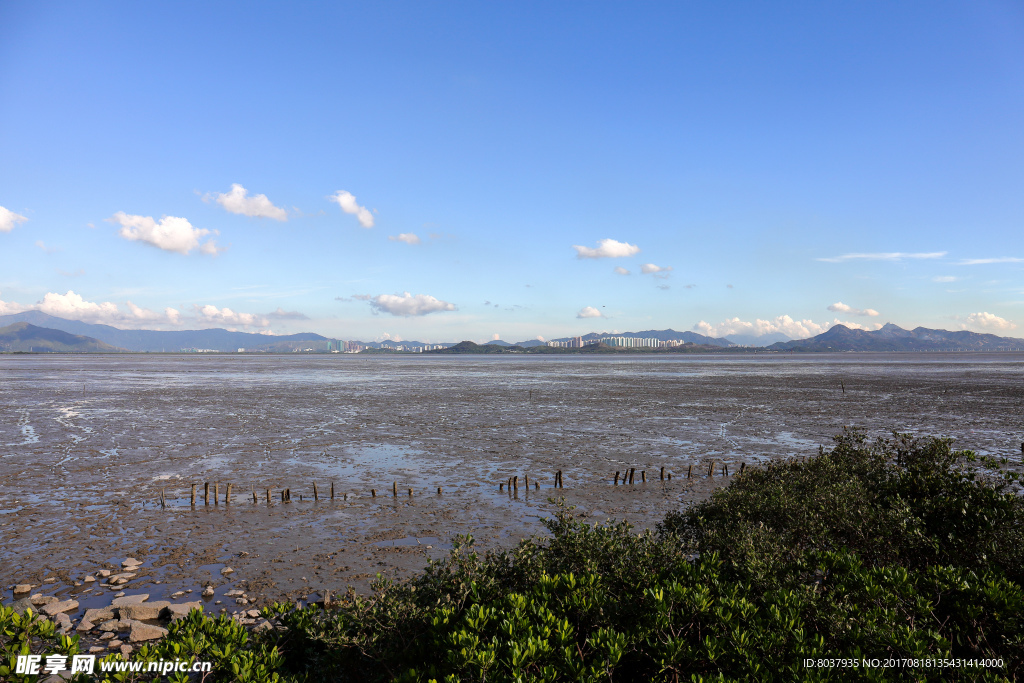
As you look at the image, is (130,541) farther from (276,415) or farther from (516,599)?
(276,415)

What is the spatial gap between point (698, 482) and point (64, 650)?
83.5 ft

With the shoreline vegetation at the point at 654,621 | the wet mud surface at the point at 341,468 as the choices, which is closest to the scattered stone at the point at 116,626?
the wet mud surface at the point at 341,468

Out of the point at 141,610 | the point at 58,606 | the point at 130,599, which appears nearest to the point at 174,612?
the point at 141,610

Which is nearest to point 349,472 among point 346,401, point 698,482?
point 698,482

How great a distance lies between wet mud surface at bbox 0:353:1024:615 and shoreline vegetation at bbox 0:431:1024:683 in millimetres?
7513

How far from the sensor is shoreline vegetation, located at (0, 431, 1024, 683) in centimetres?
668

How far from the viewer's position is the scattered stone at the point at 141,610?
42.5ft

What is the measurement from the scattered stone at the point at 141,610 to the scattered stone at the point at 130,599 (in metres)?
0.72

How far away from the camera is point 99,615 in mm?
12875

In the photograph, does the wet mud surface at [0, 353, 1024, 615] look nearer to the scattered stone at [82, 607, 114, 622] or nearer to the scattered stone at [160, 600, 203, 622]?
the scattered stone at [160, 600, 203, 622]

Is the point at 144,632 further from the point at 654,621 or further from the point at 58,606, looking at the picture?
the point at 654,621

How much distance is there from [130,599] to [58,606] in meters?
1.47

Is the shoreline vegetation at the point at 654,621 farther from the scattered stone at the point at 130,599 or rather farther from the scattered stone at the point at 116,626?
the scattered stone at the point at 130,599

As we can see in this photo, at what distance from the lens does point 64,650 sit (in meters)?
6.71
